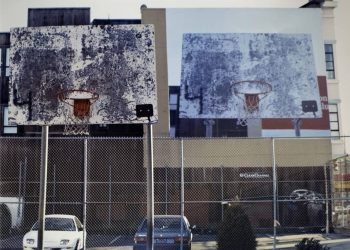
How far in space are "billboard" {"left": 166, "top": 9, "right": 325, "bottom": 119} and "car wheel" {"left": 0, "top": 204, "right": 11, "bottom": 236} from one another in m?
8.90

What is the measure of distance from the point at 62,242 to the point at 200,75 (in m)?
12.0

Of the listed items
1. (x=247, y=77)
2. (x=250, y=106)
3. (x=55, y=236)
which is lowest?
(x=55, y=236)

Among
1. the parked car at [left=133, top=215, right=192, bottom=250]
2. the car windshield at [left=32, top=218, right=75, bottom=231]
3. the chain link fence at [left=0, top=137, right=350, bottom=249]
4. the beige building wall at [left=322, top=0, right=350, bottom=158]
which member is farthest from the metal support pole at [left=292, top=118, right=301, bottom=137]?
the car windshield at [left=32, top=218, right=75, bottom=231]

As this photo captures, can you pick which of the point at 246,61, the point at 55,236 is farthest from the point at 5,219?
the point at 246,61

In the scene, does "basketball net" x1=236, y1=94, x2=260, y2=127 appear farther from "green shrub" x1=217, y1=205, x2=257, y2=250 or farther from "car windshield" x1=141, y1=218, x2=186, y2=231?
"green shrub" x1=217, y1=205, x2=257, y2=250

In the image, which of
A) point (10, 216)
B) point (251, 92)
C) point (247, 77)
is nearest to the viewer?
point (10, 216)

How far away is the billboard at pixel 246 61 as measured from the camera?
2331 centimetres

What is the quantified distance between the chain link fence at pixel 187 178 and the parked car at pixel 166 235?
5.05m

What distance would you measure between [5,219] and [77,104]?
29.1 ft

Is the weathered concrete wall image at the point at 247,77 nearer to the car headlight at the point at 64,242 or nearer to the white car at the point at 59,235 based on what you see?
the white car at the point at 59,235

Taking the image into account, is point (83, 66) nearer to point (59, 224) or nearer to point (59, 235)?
point (59, 235)

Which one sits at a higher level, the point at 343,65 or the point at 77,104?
Answer: the point at 343,65

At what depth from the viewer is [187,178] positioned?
71.1 ft

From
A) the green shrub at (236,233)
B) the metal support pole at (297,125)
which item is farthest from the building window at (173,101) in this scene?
the green shrub at (236,233)
